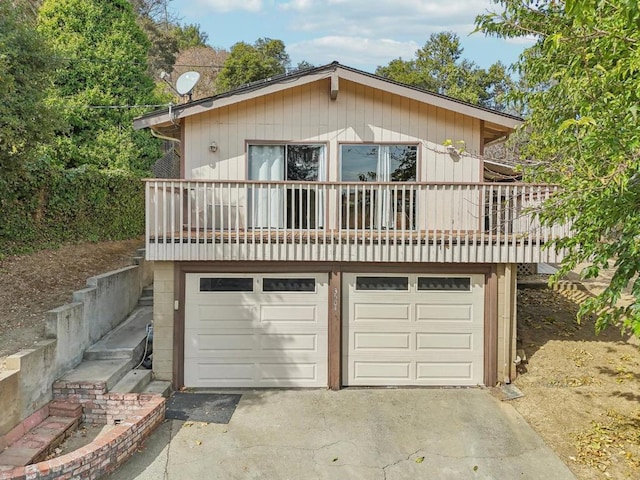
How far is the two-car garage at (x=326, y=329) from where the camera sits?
7414mm

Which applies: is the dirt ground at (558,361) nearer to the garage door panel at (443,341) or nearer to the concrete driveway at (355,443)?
the concrete driveway at (355,443)

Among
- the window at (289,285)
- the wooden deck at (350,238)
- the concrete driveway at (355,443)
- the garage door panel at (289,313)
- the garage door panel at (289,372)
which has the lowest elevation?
the concrete driveway at (355,443)

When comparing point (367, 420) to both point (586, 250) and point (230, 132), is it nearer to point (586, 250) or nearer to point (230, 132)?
point (586, 250)

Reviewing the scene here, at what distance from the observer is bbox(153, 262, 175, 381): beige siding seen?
7211mm

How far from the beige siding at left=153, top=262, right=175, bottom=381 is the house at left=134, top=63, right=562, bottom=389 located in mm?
17

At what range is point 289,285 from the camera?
24.5 ft

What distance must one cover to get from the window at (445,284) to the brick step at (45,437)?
5737mm

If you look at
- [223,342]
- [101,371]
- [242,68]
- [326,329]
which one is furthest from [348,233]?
[242,68]

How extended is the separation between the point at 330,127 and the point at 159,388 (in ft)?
18.1

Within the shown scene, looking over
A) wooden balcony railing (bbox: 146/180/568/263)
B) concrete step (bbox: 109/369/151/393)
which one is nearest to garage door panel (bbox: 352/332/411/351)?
wooden balcony railing (bbox: 146/180/568/263)

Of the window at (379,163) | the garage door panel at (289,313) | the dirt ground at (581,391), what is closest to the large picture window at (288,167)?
the window at (379,163)

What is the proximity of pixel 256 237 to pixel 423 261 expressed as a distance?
283cm

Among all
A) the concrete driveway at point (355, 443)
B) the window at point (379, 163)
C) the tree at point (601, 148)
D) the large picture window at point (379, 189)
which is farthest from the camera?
the window at point (379, 163)

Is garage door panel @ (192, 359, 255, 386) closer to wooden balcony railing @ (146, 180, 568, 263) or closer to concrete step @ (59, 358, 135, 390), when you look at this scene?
concrete step @ (59, 358, 135, 390)
